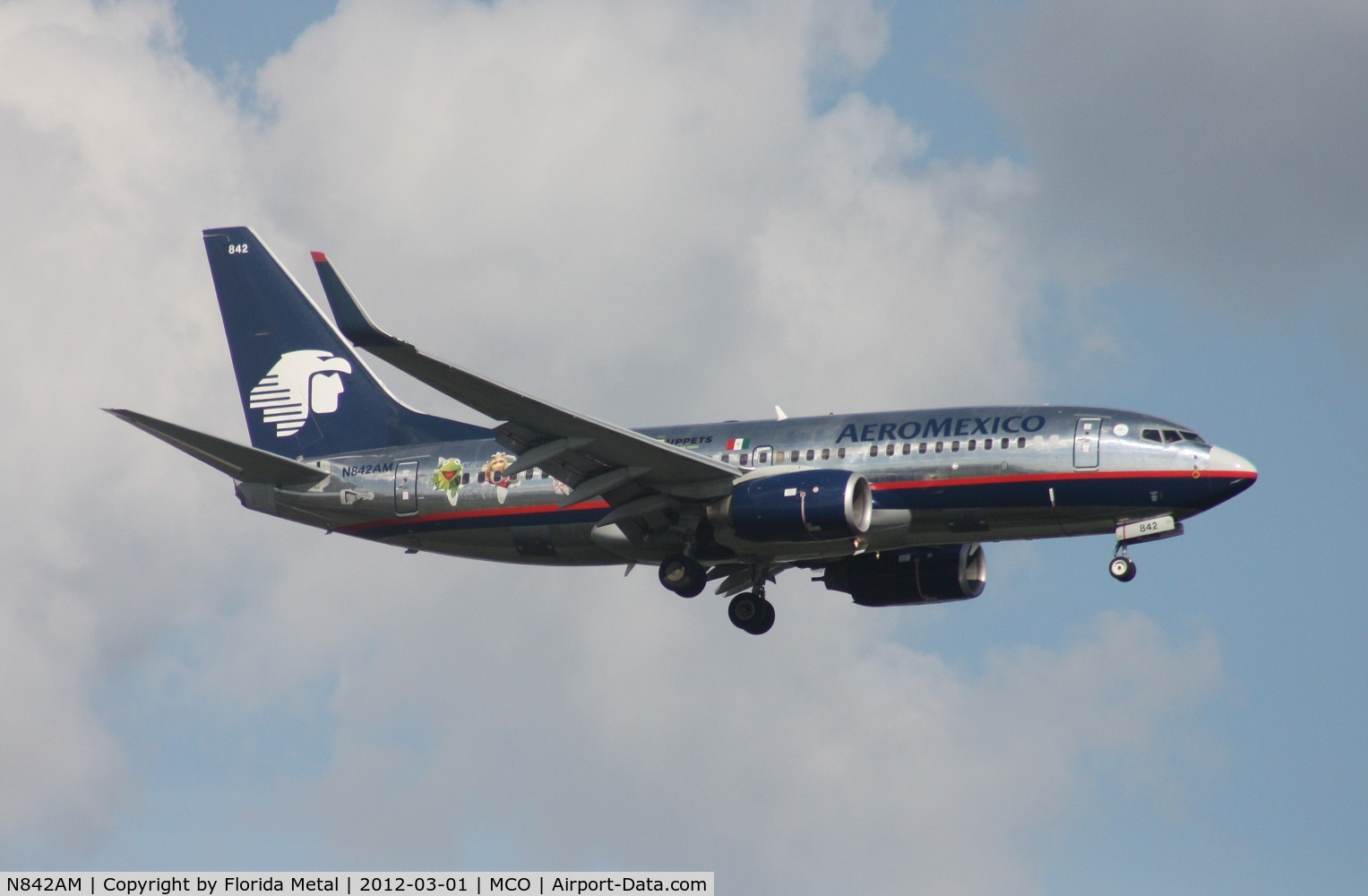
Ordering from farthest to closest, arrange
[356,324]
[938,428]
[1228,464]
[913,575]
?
1. [913,575]
2. [938,428]
3. [1228,464]
4. [356,324]

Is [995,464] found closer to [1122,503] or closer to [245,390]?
[1122,503]

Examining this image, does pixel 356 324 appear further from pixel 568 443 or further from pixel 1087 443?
pixel 1087 443

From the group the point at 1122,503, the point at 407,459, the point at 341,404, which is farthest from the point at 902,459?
the point at 341,404

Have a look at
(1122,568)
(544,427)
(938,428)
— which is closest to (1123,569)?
(1122,568)

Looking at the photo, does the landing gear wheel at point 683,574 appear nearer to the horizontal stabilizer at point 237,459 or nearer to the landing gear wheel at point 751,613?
the landing gear wheel at point 751,613

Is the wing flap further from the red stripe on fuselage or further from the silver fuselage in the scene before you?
the red stripe on fuselage

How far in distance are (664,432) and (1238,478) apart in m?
15.4

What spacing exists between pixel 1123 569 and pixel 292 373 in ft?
Result: 86.8

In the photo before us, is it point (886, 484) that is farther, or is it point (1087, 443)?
point (886, 484)

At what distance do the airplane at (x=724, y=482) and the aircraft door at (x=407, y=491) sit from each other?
0.06 m

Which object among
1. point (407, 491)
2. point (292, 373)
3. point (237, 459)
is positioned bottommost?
point (407, 491)

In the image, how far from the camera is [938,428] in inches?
1908

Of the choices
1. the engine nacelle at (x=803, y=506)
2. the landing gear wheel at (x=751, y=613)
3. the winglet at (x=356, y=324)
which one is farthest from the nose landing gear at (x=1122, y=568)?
the winglet at (x=356, y=324)

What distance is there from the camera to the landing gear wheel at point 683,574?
1966 inches
